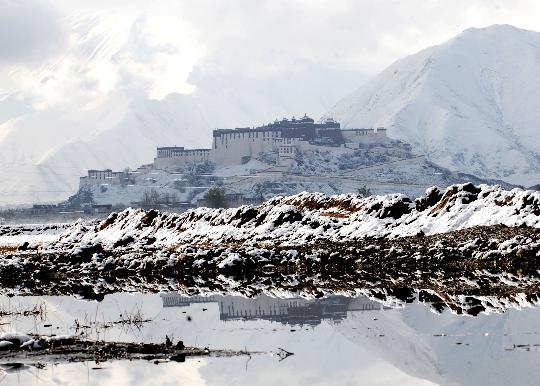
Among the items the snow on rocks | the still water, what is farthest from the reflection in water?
the snow on rocks

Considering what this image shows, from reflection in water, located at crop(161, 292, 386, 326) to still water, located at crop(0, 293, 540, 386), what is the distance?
3 centimetres

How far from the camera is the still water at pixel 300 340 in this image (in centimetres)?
1631

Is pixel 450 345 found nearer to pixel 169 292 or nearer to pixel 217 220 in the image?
pixel 169 292

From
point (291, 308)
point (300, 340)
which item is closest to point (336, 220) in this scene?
point (291, 308)

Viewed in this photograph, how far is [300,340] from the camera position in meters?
20.4

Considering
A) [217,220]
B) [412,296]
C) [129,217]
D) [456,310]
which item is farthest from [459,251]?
[129,217]

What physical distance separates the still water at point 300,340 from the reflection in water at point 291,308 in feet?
0.09

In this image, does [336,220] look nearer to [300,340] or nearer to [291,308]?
[291,308]

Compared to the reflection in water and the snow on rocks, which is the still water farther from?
the snow on rocks

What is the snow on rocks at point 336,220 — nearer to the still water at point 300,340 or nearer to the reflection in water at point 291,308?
the reflection in water at point 291,308

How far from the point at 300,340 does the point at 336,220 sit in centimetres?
2663

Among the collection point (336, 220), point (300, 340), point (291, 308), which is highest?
point (336, 220)

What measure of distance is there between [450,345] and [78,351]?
243 inches

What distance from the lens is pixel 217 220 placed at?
55.6m
